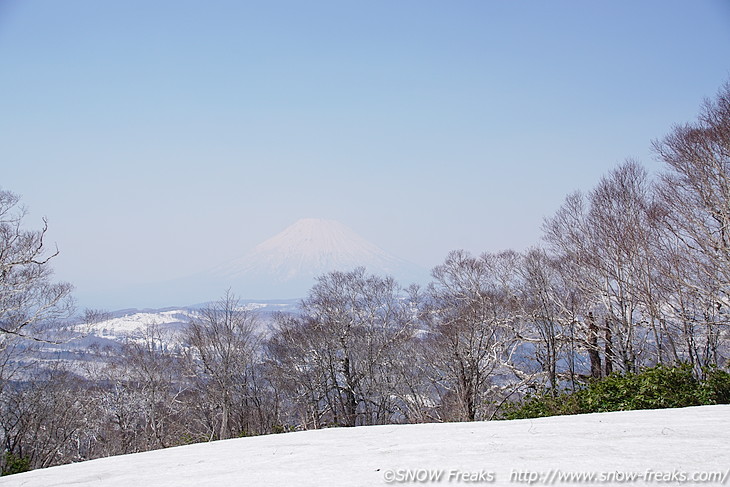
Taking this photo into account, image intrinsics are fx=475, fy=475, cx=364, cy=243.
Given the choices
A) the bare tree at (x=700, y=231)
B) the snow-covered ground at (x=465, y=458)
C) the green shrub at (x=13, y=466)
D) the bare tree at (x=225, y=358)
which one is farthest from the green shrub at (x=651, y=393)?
the bare tree at (x=225, y=358)

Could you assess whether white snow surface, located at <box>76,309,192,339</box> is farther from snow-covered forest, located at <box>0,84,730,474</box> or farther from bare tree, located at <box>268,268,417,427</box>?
bare tree, located at <box>268,268,417,427</box>

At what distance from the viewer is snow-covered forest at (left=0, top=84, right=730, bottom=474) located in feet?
43.6

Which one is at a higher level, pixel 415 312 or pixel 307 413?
pixel 415 312

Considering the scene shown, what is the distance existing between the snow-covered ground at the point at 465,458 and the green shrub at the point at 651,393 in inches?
35.7

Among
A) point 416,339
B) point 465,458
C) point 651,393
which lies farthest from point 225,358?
point 465,458

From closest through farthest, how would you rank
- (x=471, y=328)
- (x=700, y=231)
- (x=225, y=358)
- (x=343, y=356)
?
(x=700, y=231)
(x=471, y=328)
(x=225, y=358)
(x=343, y=356)

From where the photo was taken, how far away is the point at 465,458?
414 cm

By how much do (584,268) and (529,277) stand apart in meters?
3.44

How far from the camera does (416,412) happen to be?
19.1 m

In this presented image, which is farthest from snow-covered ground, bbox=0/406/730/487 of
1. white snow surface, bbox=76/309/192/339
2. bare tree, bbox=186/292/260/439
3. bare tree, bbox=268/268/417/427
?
bare tree, bbox=186/292/260/439

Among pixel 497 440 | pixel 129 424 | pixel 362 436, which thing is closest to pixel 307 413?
pixel 129 424

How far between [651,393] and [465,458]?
4.69 metres

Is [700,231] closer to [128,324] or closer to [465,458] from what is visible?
[465,458]

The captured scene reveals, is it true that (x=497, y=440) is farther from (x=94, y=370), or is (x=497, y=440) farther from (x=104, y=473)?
(x=94, y=370)
